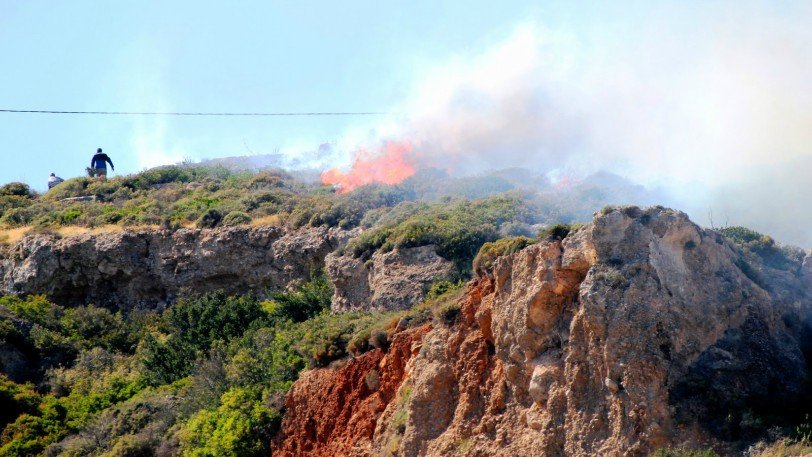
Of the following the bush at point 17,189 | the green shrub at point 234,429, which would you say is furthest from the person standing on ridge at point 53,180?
the green shrub at point 234,429

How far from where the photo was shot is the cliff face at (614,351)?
1917 centimetres

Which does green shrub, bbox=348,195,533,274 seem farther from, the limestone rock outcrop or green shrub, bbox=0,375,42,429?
green shrub, bbox=0,375,42,429

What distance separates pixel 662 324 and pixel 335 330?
13.0 meters

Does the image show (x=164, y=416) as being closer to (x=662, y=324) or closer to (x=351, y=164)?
(x=662, y=324)

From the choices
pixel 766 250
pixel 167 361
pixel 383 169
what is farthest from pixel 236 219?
pixel 766 250

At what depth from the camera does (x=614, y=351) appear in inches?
774

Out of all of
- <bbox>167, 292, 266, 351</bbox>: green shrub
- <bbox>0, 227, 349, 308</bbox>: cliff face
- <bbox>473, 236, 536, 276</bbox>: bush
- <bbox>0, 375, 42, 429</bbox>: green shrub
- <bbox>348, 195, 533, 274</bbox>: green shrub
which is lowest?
<bbox>0, 375, 42, 429</bbox>: green shrub

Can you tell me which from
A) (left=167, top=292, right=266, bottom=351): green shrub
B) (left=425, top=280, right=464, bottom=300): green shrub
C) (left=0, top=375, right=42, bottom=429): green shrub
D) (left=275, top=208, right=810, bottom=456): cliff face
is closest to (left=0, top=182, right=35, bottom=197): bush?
(left=167, top=292, right=266, bottom=351): green shrub

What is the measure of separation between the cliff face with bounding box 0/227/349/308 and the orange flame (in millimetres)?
12133

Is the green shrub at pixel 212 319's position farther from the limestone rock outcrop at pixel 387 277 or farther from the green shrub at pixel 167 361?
the limestone rock outcrop at pixel 387 277

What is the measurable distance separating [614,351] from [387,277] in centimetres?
1786

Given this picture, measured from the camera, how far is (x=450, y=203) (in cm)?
4862

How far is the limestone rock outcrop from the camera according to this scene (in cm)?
3594

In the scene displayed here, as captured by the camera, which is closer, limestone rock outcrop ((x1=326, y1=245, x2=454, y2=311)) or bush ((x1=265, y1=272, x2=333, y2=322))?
limestone rock outcrop ((x1=326, y1=245, x2=454, y2=311))
